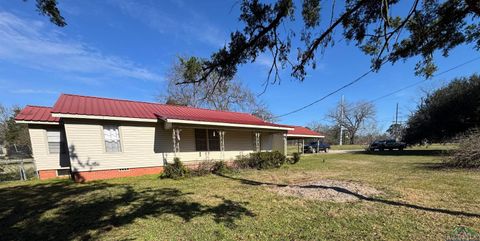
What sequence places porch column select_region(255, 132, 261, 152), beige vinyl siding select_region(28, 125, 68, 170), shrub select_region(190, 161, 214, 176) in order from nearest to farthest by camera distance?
beige vinyl siding select_region(28, 125, 68, 170) < shrub select_region(190, 161, 214, 176) < porch column select_region(255, 132, 261, 152)

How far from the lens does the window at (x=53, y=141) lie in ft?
36.6

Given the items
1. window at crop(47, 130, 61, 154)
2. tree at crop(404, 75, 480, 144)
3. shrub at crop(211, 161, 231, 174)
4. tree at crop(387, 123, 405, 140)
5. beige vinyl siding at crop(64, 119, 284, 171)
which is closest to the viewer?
beige vinyl siding at crop(64, 119, 284, 171)

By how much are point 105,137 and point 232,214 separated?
825 centimetres

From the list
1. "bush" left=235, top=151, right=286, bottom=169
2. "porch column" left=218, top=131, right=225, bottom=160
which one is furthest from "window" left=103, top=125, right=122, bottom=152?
"bush" left=235, top=151, right=286, bottom=169

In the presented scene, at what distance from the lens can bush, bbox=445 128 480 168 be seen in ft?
36.7

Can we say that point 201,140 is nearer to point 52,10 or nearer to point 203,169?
point 203,169

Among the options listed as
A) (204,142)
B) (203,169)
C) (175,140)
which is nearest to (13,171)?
(175,140)

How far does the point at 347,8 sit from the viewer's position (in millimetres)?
4684

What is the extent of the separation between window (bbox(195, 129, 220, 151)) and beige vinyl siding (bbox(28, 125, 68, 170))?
676cm

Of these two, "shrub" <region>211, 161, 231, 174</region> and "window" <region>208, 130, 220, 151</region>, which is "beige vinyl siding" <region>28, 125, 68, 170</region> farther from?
"window" <region>208, 130, 220, 151</region>

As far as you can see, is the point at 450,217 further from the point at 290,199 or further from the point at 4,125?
the point at 4,125

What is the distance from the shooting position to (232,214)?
5.36m

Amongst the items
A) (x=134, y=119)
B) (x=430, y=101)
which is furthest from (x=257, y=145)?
(x=430, y=101)

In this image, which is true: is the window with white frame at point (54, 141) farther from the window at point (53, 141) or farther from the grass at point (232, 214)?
the grass at point (232, 214)
